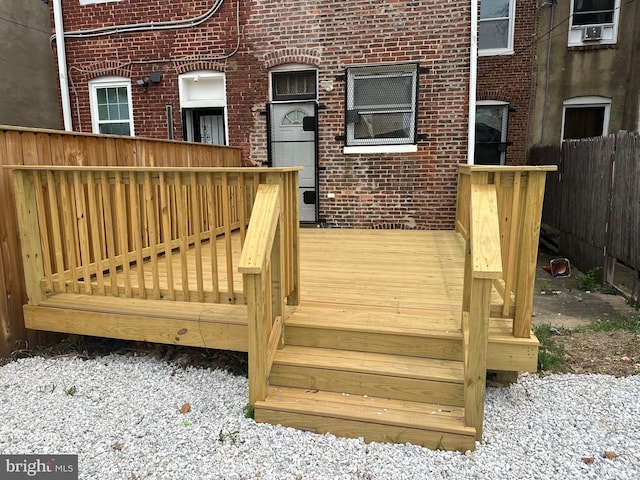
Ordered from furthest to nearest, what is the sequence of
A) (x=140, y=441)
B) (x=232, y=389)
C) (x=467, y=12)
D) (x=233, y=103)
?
(x=233, y=103) < (x=467, y=12) < (x=232, y=389) < (x=140, y=441)

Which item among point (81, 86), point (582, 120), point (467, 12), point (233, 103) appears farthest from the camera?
point (582, 120)

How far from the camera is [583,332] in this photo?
158 inches

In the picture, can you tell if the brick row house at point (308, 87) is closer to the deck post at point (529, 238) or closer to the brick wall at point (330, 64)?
the brick wall at point (330, 64)

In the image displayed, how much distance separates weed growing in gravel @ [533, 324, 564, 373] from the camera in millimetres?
3318

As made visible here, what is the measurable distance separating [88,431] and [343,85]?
18.2 ft

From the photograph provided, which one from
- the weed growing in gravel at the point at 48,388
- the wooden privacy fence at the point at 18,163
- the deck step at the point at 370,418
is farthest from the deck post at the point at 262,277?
the wooden privacy fence at the point at 18,163

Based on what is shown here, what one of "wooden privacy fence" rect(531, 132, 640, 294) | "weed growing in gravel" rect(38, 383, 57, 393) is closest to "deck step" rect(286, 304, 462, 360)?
"weed growing in gravel" rect(38, 383, 57, 393)

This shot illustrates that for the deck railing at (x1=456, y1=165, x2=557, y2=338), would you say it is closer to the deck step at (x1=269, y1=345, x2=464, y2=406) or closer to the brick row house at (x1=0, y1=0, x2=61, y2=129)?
the deck step at (x1=269, y1=345, x2=464, y2=406)

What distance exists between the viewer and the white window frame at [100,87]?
7.38 metres

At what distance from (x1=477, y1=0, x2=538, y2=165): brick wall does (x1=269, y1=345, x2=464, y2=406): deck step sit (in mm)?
8732

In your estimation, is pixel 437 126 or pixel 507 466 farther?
pixel 437 126

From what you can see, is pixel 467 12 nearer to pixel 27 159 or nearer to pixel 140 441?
pixel 27 159

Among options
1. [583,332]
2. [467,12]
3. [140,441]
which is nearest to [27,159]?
[140,441]

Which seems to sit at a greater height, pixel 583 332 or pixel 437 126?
pixel 437 126
